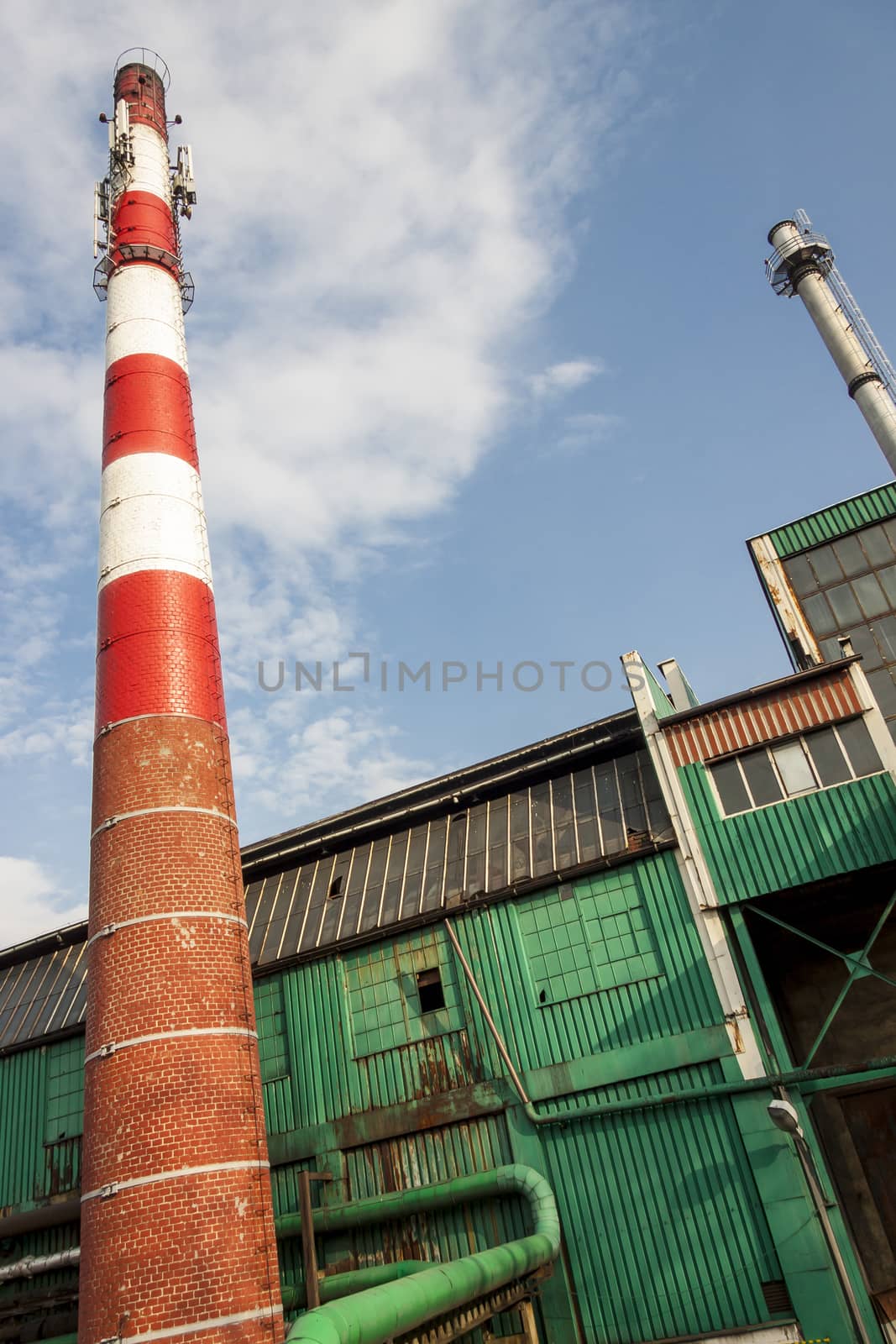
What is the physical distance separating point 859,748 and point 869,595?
941cm

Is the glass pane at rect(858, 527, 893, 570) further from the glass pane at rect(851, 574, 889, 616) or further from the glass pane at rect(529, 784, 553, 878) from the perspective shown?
the glass pane at rect(529, 784, 553, 878)

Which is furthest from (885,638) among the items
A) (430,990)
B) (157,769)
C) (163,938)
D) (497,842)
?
(163,938)

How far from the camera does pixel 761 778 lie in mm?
16984

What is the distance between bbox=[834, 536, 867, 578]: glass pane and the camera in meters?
24.8

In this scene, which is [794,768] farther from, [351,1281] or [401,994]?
[351,1281]

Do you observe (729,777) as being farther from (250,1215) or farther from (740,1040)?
(250,1215)

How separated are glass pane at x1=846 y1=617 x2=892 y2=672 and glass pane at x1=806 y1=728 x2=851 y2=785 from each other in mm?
7796

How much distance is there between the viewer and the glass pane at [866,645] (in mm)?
23609

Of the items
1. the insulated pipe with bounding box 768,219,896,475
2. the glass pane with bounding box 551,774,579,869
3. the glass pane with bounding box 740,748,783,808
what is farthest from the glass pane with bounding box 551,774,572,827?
the insulated pipe with bounding box 768,219,896,475

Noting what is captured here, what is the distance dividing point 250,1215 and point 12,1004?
45.1 feet

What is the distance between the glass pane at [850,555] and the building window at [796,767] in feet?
31.5

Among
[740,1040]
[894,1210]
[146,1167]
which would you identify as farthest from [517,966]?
[894,1210]

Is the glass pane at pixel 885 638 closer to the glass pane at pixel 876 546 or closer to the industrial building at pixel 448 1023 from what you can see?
the glass pane at pixel 876 546

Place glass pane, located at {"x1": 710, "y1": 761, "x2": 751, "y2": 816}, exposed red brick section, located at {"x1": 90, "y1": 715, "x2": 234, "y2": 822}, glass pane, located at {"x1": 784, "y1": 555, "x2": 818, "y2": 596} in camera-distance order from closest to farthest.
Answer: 1. exposed red brick section, located at {"x1": 90, "y1": 715, "x2": 234, "y2": 822}
2. glass pane, located at {"x1": 710, "y1": 761, "x2": 751, "y2": 816}
3. glass pane, located at {"x1": 784, "y1": 555, "x2": 818, "y2": 596}
